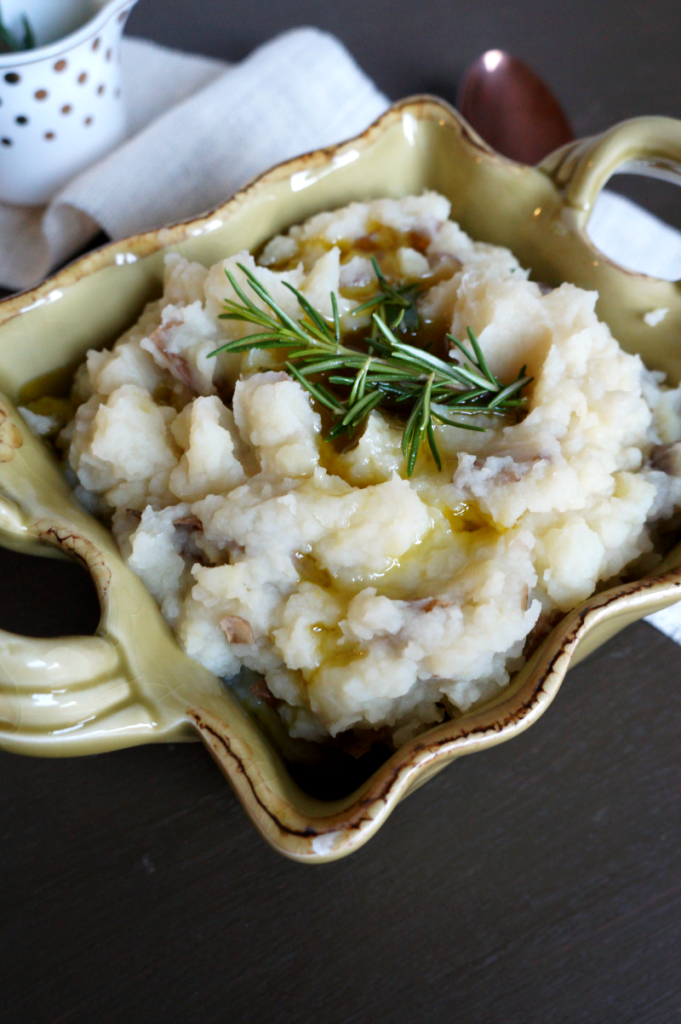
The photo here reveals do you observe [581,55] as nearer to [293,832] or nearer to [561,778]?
[561,778]

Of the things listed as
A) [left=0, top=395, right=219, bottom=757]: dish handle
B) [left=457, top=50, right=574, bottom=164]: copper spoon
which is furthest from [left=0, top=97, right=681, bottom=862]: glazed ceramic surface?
[left=457, top=50, right=574, bottom=164]: copper spoon

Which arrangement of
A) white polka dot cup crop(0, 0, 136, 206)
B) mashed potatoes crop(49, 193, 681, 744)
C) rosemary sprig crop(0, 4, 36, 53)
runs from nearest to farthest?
mashed potatoes crop(49, 193, 681, 744) < white polka dot cup crop(0, 0, 136, 206) < rosemary sprig crop(0, 4, 36, 53)

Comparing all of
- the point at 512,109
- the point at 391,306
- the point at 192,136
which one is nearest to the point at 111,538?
the point at 391,306

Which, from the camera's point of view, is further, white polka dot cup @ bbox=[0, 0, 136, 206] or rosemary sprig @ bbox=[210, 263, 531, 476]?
white polka dot cup @ bbox=[0, 0, 136, 206]

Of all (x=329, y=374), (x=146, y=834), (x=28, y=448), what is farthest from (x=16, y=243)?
(x=146, y=834)

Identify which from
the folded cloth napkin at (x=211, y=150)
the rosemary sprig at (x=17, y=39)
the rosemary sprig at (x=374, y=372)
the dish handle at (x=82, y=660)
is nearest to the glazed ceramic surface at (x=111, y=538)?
the dish handle at (x=82, y=660)

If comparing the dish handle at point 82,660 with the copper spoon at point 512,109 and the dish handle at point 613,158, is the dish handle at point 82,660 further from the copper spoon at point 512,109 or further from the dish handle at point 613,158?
the copper spoon at point 512,109

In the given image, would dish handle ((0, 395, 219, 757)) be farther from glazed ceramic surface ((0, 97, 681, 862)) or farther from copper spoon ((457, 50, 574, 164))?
copper spoon ((457, 50, 574, 164))
